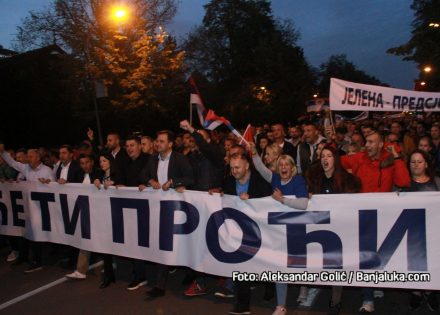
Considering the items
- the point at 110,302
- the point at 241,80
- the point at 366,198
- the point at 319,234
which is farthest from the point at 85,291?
the point at 241,80

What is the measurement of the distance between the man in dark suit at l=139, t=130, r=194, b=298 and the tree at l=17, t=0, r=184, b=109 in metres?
13.4

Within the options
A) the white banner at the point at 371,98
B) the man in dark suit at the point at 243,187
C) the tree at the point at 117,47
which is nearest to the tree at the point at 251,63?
the tree at the point at 117,47

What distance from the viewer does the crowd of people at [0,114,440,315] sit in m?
5.15

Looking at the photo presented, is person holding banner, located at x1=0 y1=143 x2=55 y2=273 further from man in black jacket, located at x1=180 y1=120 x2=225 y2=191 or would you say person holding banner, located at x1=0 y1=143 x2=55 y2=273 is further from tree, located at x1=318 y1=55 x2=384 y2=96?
tree, located at x1=318 y1=55 x2=384 y2=96

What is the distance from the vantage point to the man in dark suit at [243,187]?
5215 millimetres

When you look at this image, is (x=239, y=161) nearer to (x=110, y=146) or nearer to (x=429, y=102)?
(x=110, y=146)

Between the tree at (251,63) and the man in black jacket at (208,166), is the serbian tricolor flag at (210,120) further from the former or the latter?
the tree at (251,63)

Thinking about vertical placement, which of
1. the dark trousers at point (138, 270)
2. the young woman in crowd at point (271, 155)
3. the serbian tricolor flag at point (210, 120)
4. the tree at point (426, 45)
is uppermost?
the tree at point (426, 45)

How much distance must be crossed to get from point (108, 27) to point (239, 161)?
15.4 metres

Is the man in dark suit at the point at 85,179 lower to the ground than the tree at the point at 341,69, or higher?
lower

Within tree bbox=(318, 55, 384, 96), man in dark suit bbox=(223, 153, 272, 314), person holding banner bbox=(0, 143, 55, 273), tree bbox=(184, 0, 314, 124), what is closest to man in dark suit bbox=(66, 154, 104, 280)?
person holding banner bbox=(0, 143, 55, 273)

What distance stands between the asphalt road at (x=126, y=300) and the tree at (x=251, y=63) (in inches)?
1194

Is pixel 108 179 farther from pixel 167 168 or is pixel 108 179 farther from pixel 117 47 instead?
pixel 117 47

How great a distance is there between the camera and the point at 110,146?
7281 millimetres
